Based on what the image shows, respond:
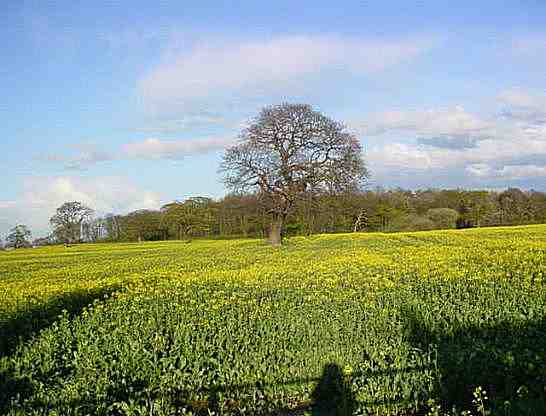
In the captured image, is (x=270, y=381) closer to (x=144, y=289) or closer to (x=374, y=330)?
(x=374, y=330)

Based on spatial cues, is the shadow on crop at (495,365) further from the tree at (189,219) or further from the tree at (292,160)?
the tree at (189,219)

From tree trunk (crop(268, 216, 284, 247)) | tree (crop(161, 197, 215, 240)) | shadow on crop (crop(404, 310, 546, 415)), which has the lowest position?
shadow on crop (crop(404, 310, 546, 415))

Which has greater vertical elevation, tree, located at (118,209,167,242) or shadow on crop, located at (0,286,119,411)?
tree, located at (118,209,167,242)

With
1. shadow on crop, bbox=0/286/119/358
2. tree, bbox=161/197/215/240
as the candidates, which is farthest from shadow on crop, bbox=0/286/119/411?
tree, bbox=161/197/215/240

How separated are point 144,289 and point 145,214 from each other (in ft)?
276

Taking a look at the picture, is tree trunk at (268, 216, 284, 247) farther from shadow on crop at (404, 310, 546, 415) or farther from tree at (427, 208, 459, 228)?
tree at (427, 208, 459, 228)

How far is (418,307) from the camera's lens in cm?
1016

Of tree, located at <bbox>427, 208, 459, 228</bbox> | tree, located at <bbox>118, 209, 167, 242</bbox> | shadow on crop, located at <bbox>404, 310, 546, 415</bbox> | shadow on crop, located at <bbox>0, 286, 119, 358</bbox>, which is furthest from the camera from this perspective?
tree, located at <bbox>118, 209, 167, 242</bbox>

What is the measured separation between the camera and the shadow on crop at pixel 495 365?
5.77 meters

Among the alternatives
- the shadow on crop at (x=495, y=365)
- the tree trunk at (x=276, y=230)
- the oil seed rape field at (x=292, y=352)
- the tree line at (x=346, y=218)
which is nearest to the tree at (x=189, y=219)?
the tree line at (x=346, y=218)

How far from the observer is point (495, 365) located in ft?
22.1

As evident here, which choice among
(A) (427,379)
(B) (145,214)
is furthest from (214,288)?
(B) (145,214)

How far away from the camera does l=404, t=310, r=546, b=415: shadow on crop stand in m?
5.77

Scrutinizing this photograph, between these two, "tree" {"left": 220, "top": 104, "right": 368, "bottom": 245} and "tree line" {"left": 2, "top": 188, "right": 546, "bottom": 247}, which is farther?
"tree line" {"left": 2, "top": 188, "right": 546, "bottom": 247}
